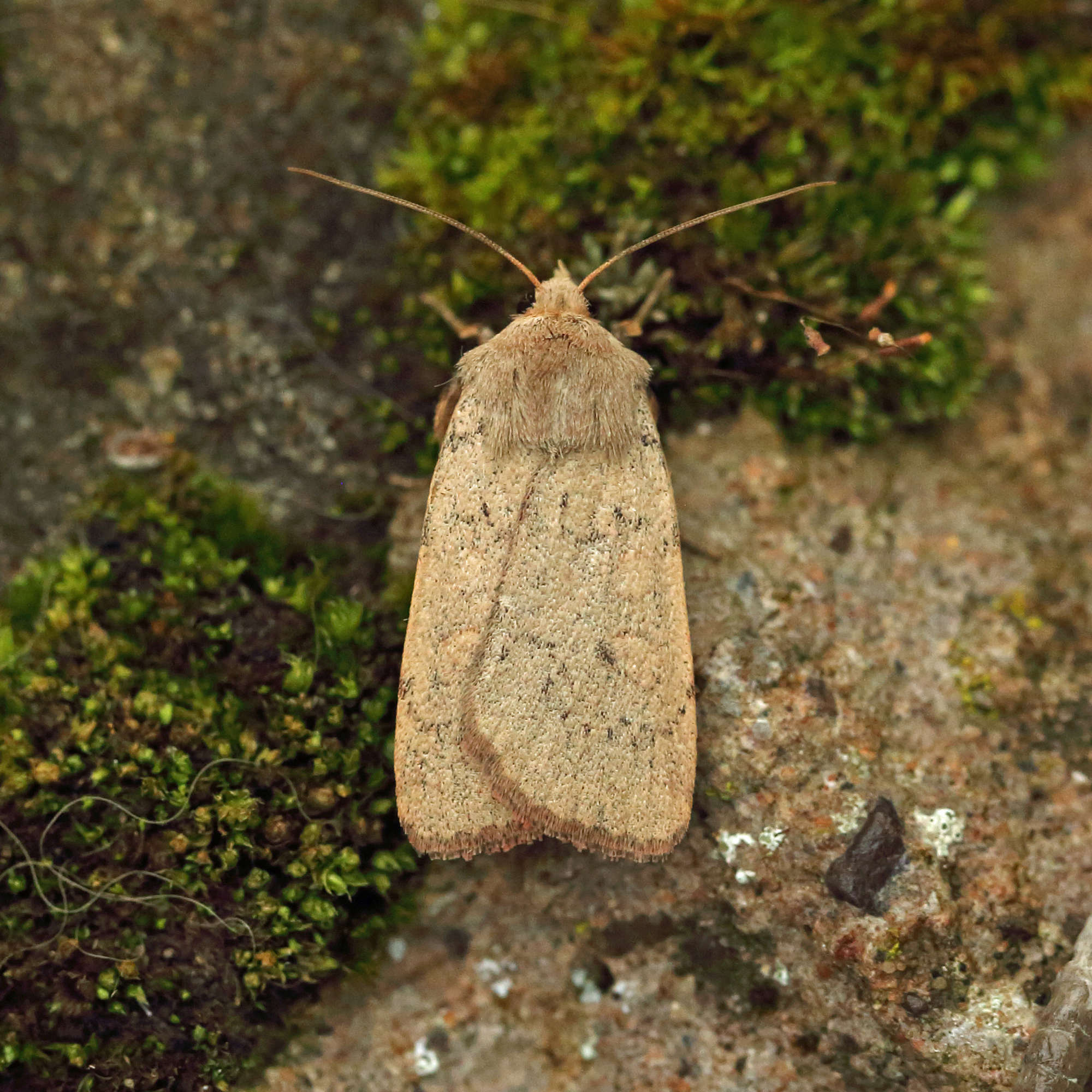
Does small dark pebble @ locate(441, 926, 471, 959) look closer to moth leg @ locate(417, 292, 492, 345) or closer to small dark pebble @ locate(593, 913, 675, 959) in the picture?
small dark pebble @ locate(593, 913, 675, 959)

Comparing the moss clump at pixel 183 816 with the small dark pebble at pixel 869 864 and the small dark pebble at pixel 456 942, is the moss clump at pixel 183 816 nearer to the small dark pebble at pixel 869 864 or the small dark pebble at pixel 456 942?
the small dark pebble at pixel 456 942

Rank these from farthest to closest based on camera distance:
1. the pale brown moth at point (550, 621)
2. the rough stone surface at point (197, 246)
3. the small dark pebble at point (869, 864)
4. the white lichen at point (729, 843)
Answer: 1. the rough stone surface at point (197, 246)
2. the white lichen at point (729, 843)
3. the small dark pebble at point (869, 864)
4. the pale brown moth at point (550, 621)

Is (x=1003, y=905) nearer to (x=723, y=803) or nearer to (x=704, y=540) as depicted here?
(x=723, y=803)

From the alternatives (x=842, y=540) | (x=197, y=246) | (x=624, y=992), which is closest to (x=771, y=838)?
(x=624, y=992)

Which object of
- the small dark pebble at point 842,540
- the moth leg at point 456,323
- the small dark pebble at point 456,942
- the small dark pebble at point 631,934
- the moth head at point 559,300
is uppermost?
the moth head at point 559,300

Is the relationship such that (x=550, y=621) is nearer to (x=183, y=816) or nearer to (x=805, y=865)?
(x=805, y=865)

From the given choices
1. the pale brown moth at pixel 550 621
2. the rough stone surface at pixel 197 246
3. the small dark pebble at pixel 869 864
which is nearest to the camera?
the pale brown moth at pixel 550 621

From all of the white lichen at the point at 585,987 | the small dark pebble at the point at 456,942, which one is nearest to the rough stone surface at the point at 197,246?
the small dark pebble at the point at 456,942
